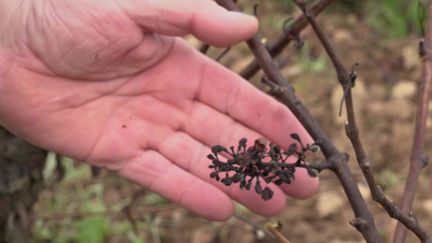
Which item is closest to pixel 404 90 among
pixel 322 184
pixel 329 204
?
pixel 322 184

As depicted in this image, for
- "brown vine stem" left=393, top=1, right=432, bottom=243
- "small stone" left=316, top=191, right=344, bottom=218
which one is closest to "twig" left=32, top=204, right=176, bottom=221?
"small stone" left=316, top=191, right=344, bottom=218

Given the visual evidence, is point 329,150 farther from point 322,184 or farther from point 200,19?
point 322,184

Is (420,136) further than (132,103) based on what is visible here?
No

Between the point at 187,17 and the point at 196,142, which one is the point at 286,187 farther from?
the point at 187,17

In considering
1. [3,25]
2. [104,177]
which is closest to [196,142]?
[3,25]

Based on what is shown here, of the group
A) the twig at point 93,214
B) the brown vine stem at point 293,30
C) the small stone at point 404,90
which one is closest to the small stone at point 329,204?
the twig at point 93,214

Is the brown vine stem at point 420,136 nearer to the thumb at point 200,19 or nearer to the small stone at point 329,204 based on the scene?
the thumb at point 200,19
